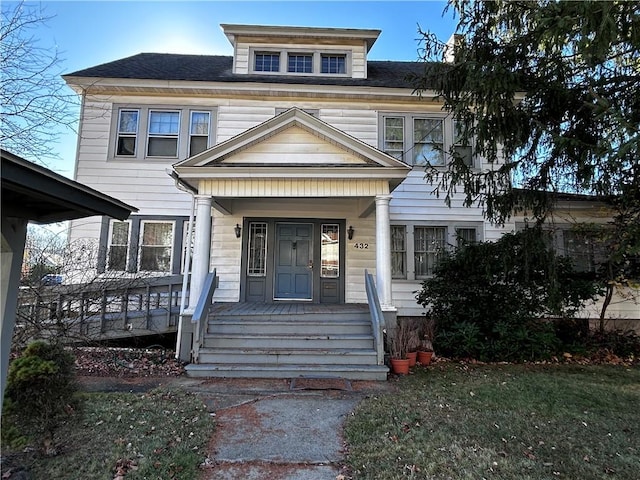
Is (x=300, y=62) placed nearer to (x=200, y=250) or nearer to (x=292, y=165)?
(x=292, y=165)

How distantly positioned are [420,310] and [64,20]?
31.6 ft

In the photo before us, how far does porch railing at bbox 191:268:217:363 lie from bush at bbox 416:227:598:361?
462 centimetres

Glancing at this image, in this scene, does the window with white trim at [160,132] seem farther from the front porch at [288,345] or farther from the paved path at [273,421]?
the paved path at [273,421]

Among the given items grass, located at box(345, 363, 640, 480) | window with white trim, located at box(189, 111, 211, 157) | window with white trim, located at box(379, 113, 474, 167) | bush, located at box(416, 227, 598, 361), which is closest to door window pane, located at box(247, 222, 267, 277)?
window with white trim, located at box(189, 111, 211, 157)

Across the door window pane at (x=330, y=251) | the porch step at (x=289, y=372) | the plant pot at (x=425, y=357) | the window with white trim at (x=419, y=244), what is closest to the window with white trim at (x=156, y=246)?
the porch step at (x=289, y=372)

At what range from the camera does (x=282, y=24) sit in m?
10.2

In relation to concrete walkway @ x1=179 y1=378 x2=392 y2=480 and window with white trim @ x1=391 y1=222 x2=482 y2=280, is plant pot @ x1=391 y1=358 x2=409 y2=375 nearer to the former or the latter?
concrete walkway @ x1=179 y1=378 x2=392 y2=480

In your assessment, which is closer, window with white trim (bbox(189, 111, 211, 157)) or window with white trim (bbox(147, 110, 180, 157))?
window with white trim (bbox(147, 110, 180, 157))

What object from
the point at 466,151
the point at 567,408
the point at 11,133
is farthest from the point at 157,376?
the point at 466,151

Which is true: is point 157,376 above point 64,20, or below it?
below

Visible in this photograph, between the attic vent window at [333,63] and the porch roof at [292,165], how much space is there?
4.28 meters

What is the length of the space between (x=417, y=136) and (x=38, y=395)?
30.5 feet

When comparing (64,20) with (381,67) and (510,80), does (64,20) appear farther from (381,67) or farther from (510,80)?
(381,67)

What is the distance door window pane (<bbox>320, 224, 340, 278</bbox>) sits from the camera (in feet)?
29.7
